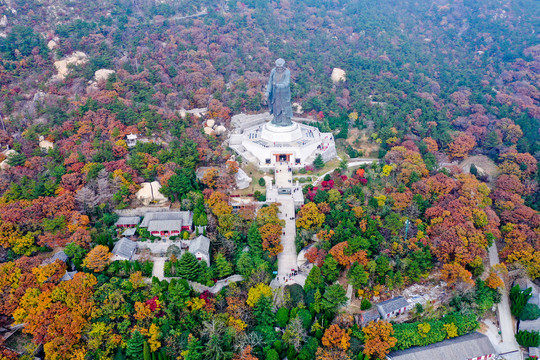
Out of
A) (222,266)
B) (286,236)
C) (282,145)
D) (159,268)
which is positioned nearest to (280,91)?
(282,145)

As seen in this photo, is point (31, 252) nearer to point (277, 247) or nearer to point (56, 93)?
point (277, 247)

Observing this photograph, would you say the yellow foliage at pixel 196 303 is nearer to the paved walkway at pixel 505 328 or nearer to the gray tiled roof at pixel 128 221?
the gray tiled roof at pixel 128 221

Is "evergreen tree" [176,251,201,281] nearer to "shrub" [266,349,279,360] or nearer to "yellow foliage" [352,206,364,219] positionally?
"shrub" [266,349,279,360]

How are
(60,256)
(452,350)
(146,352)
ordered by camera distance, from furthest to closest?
(60,256) → (452,350) → (146,352)

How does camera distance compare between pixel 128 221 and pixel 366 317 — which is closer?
pixel 366 317

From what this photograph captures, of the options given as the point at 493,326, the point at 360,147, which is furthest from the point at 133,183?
the point at 493,326

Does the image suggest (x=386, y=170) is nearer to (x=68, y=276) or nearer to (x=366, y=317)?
(x=366, y=317)

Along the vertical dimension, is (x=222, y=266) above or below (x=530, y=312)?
above
